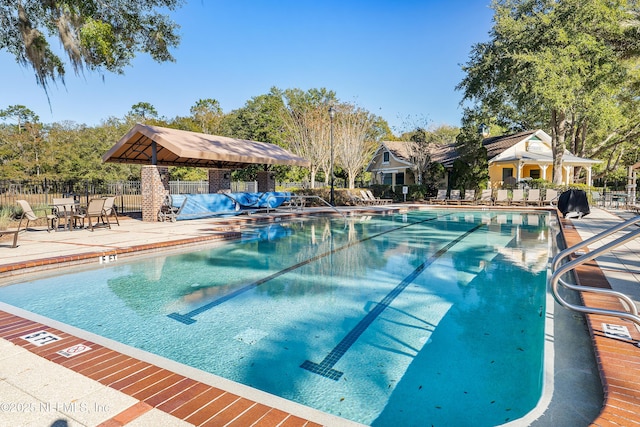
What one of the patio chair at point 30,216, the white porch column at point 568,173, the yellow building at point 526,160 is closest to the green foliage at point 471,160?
the yellow building at point 526,160

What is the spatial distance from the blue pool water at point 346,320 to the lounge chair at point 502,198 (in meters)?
13.3

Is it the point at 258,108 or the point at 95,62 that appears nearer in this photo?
the point at 95,62

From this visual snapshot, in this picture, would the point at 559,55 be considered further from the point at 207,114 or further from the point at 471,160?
the point at 207,114

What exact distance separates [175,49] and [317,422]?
13.4m

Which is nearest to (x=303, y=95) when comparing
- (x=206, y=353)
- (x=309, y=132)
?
(x=309, y=132)

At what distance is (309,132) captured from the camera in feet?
87.7

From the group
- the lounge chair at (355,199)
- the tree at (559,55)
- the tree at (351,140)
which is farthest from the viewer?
the tree at (351,140)

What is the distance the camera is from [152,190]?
40.5 feet

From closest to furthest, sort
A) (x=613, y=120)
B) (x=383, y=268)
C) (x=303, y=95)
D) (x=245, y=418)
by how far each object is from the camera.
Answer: (x=245, y=418) → (x=383, y=268) → (x=613, y=120) → (x=303, y=95)

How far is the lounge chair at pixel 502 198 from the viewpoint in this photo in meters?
20.1

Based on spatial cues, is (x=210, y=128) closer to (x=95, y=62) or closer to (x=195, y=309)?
(x=95, y=62)

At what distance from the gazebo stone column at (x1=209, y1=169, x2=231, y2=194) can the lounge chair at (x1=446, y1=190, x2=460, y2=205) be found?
535 inches

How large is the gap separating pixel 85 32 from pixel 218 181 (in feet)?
35.3

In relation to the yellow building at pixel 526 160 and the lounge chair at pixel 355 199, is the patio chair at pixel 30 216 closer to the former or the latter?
the lounge chair at pixel 355 199
